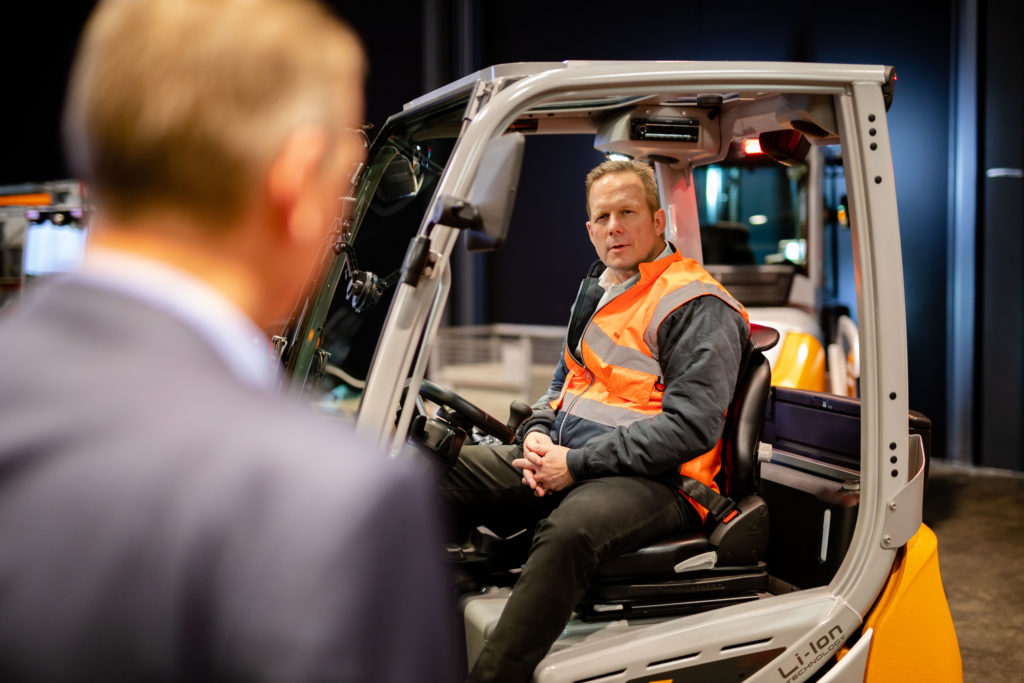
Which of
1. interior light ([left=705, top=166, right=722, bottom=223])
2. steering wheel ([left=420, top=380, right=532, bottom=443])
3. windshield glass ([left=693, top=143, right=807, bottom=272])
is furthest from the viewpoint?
interior light ([left=705, top=166, right=722, bottom=223])

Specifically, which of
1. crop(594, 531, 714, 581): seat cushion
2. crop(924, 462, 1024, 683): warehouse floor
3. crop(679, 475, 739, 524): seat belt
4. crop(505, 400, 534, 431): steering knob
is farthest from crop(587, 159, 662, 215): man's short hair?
crop(924, 462, 1024, 683): warehouse floor

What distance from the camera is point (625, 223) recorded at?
2.49 m

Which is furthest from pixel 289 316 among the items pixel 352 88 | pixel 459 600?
pixel 352 88

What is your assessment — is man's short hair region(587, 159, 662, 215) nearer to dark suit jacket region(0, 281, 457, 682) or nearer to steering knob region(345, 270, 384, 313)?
steering knob region(345, 270, 384, 313)

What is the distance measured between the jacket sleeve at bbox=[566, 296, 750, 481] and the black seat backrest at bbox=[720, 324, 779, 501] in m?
0.15

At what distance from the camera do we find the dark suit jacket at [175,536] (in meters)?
0.48

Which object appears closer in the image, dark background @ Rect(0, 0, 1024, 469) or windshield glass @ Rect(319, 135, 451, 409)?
windshield glass @ Rect(319, 135, 451, 409)

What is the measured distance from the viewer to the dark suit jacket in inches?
19.0

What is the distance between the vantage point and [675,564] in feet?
7.18

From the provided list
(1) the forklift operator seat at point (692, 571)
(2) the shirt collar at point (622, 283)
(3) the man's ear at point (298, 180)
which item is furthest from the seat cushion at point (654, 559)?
(3) the man's ear at point (298, 180)

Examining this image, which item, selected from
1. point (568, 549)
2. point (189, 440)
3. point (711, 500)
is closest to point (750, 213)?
point (711, 500)

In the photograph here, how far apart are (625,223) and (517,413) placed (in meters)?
0.64

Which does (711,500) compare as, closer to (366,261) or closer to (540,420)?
(540,420)

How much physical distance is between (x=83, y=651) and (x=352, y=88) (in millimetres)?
443
